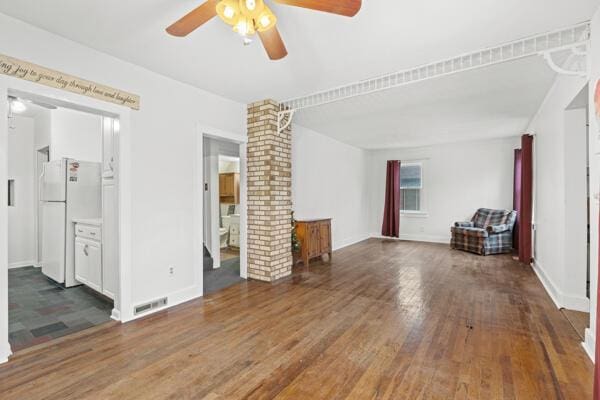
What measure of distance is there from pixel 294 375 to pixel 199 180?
2.40 metres

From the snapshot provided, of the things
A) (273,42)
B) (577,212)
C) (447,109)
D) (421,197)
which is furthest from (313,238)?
(421,197)

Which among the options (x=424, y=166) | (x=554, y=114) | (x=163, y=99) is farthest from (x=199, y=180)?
(x=424, y=166)

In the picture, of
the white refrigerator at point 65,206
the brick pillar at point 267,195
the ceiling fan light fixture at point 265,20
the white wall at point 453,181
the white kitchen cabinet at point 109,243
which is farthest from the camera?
the white wall at point 453,181

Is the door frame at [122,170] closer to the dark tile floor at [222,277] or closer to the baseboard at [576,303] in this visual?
the dark tile floor at [222,277]

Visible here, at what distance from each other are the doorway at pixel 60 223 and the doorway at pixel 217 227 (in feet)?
4.00

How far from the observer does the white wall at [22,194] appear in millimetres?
4852

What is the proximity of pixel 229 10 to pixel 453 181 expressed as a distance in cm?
693

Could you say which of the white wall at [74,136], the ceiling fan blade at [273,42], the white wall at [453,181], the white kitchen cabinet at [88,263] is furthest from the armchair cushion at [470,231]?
the white wall at [74,136]

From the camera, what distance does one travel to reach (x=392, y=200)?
764 centimetres

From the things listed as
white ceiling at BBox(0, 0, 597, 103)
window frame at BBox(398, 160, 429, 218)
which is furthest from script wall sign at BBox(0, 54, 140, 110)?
window frame at BBox(398, 160, 429, 218)

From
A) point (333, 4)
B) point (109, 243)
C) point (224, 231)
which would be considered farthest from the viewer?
point (224, 231)

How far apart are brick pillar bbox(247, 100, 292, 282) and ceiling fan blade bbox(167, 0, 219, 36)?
2.09m

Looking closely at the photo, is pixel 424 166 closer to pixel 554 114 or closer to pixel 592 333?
pixel 554 114

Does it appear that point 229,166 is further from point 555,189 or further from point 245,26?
point 555,189
